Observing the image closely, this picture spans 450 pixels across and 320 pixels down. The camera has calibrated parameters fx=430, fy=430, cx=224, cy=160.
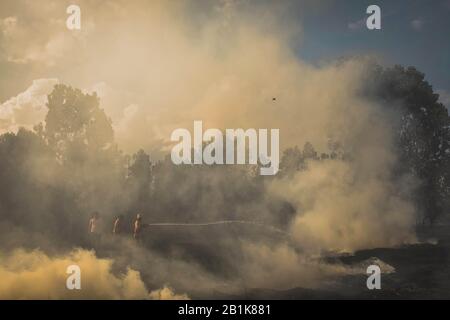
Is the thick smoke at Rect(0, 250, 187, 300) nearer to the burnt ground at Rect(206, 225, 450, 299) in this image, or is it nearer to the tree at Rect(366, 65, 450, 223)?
the burnt ground at Rect(206, 225, 450, 299)

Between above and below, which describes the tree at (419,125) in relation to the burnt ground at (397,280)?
above

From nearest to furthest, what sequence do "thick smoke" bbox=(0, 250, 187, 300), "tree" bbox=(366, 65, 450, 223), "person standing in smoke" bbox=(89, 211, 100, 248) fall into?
1. "thick smoke" bbox=(0, 250, 187, 300)
2. "person standing in smoke" bbox=(89, 211, 100, 248)
3. "tree" bbox=(366, 65, 450, 223)

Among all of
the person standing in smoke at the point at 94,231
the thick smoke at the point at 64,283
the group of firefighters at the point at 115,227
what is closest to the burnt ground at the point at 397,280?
the thick smoke at the point at 64,283

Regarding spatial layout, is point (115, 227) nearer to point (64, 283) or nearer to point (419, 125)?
point (64, 283)

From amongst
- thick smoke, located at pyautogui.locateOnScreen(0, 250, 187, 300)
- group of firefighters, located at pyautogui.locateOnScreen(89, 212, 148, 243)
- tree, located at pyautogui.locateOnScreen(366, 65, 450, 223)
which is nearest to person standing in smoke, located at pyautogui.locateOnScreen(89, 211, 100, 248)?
group of firefighters, located at pyautogui.locateOnScreen(89, 212, 148, 243)

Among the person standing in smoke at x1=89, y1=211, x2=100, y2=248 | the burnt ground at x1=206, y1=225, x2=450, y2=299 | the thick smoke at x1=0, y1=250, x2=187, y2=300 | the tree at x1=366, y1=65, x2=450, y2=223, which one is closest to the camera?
the thick smoke at x1=0, y1=250, x2=187, y2=300

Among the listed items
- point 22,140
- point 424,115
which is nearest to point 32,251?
point 22,140

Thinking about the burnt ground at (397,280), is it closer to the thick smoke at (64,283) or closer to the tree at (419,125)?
the thick smoke at (64,283)

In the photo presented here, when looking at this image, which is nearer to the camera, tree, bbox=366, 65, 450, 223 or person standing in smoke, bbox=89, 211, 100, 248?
person standing in smoke, bbox=89, 211, 100, 248

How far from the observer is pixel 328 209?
31359 mm

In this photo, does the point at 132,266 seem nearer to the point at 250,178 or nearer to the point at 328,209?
the point at 328,209

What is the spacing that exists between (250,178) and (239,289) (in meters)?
34.7
